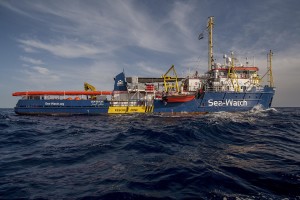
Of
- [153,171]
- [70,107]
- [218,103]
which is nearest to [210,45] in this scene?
[218,103]

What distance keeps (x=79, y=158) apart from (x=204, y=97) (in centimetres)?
2478

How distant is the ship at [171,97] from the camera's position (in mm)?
30234

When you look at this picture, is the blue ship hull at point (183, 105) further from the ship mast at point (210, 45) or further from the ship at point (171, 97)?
the ship mast at point (210, 45)

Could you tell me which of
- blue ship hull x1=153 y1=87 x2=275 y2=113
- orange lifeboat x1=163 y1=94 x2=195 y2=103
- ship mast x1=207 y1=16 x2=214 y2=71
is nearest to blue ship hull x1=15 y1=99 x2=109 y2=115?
blue ship hull x1=153 y1=87 x2=275 y2=113

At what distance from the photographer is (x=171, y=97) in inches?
1161

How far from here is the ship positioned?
30.2 m

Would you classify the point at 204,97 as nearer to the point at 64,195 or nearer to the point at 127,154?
the point at 127,154

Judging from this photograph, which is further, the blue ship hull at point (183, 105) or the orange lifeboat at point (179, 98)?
the blue ship hull at point (183, 105)

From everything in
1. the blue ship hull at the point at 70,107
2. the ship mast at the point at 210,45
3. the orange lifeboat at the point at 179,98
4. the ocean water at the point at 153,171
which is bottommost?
the ocean water at the point at 153,171

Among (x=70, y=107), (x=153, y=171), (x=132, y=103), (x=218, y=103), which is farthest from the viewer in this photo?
(x=132, y=103)

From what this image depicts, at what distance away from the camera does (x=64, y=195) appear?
16.1 feet

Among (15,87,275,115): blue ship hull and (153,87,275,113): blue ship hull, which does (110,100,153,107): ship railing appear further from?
(153,87,275,113): blue ship hull

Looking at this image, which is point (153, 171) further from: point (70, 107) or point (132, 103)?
point (70, 107)

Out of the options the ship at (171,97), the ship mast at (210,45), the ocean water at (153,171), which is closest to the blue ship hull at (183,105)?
the ship at (171,97)
